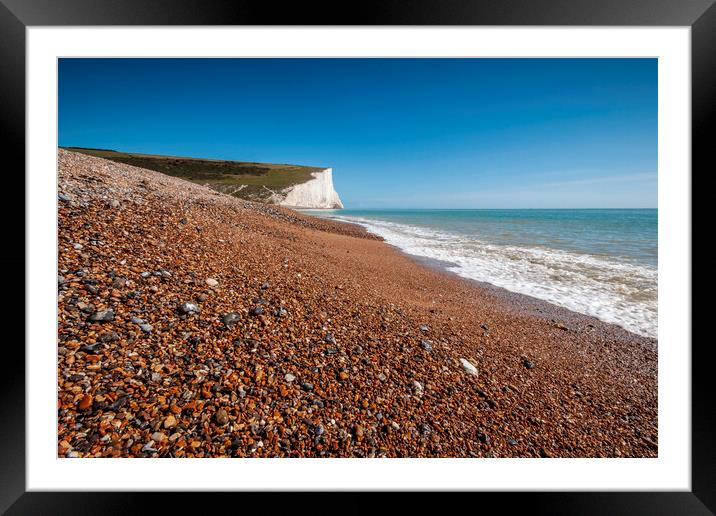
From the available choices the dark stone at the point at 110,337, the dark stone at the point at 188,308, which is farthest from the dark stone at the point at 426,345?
the dark stone at the point at 110,337

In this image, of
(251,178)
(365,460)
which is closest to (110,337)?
(365,460)

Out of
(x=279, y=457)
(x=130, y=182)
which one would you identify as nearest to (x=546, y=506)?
(x=279, y=457)

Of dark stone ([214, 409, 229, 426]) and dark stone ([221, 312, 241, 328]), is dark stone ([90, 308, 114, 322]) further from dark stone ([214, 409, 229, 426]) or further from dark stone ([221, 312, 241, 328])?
dark stone ([214, 409, 229, 426])

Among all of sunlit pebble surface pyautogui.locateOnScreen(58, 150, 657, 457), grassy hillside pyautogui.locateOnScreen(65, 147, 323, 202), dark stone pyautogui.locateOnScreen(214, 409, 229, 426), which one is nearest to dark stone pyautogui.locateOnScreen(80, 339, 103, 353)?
sunlit pebble surface pyautogui.locateOnScreen(58, 150, 657, 457)

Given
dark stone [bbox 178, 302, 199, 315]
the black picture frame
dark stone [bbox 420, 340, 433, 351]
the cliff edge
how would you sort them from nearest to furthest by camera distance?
1. the black picture frame
2. dark stone [bbox 178, 302, 199, 315]
3. dark stone [bbox 420, 340, 433, 351]
4. the cliff edge

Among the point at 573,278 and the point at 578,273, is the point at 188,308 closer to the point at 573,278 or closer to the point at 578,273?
the point at 573,278
